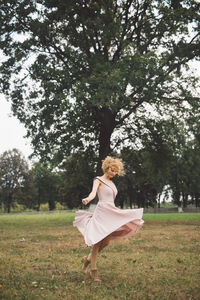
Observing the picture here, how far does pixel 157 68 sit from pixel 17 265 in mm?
14500

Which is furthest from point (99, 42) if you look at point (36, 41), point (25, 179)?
point (25, 179)

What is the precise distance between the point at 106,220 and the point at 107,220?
0.06 feet

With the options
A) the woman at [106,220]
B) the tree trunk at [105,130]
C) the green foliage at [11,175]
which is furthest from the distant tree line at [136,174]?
the woman at [106,220]

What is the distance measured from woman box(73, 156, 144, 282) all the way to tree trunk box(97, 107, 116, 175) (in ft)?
54.4

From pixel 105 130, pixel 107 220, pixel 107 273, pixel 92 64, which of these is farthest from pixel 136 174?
pixel 107 220

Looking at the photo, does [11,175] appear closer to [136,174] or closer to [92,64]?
[136,174]

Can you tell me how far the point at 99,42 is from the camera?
912 inches

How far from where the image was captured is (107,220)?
233 inches

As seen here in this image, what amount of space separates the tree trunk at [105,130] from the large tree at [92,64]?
7 centimetres

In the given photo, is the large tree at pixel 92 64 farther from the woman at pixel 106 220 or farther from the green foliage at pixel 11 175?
the green foliage at pixel 11 175

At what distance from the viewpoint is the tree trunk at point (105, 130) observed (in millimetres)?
23219

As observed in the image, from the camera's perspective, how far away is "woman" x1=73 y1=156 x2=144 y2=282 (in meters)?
5.81

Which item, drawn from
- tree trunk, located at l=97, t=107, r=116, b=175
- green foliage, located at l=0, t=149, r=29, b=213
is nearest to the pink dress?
tree trunk, located at l=97, t=107, r=116, b=175

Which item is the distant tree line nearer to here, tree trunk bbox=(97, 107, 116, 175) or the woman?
tree trunk bbox=(97, 107, 116, 175)
